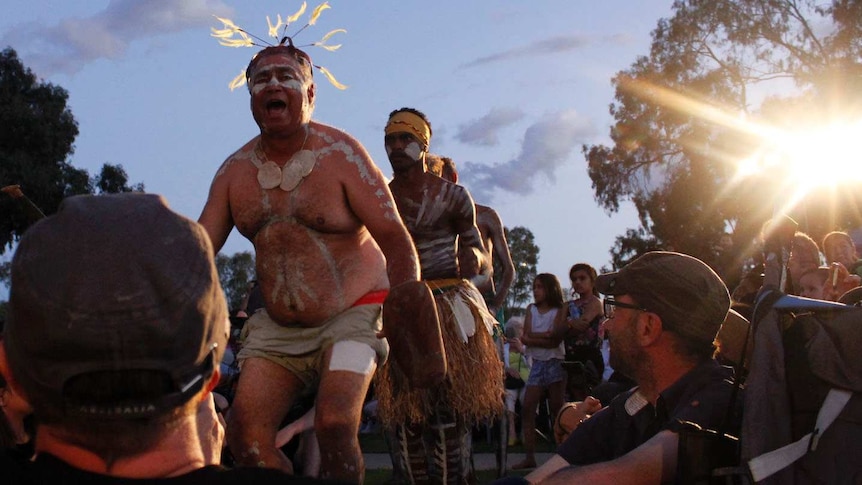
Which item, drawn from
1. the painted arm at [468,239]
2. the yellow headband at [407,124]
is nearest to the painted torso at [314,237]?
the yellow headband at [407,124]

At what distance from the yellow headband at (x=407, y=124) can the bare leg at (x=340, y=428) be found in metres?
2.59

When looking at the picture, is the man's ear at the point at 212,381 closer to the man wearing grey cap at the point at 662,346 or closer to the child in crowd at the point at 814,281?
the man wearing grey cap at the point at 662,346

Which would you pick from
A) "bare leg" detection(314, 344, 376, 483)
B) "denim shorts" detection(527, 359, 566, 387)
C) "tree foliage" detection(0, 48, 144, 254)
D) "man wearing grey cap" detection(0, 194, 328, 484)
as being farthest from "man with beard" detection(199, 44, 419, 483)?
"tree foliage" detection(0, 48, 144, 254)

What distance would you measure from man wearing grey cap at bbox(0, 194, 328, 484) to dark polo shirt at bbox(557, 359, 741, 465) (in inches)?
79.3

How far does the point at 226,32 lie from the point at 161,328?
150 inches

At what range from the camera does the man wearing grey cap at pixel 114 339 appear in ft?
5.46

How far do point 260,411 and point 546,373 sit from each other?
6.76m

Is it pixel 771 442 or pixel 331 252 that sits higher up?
pixel 331 252

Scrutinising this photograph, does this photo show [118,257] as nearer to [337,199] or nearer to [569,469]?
[569,469]

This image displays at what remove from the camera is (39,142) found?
1344 inches

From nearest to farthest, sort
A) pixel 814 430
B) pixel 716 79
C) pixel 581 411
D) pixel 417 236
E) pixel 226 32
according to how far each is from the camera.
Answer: pixel 814 430
pixel 581 411
pixel 226 32
pixel 417 236
pixel 716 79

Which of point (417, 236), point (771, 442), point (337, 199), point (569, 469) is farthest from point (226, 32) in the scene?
point (771, 442)

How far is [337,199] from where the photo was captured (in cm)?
489

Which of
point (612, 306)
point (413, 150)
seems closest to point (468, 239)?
point (413, 150)
